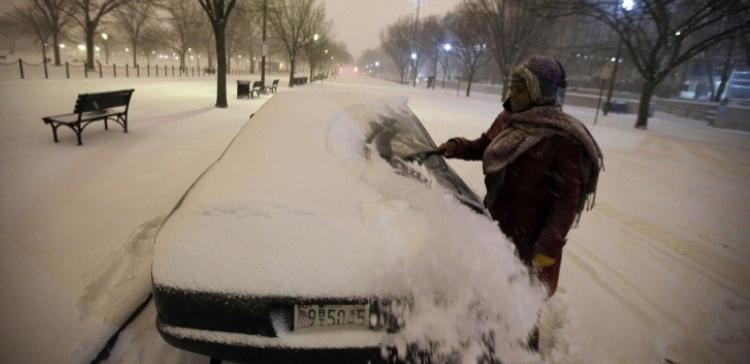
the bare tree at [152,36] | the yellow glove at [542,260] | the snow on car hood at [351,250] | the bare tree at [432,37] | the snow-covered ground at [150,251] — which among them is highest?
the bare tree at [432,37]

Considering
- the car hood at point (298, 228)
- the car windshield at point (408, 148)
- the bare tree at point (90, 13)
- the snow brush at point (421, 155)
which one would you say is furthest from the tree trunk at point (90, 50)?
the car hood at point (298, 228)

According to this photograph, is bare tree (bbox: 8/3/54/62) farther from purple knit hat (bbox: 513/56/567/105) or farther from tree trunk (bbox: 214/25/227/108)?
purple knit hat (bbox: 513/56/567/105)

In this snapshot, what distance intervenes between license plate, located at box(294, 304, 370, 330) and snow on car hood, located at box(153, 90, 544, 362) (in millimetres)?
74

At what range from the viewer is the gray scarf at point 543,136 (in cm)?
209

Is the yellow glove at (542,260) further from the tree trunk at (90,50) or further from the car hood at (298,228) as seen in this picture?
the tree trunk at (90,50)

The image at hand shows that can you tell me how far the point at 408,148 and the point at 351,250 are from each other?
4.58 feet

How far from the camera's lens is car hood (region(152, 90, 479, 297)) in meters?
1.62

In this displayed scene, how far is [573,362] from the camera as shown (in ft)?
8.57

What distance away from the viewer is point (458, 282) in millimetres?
1675

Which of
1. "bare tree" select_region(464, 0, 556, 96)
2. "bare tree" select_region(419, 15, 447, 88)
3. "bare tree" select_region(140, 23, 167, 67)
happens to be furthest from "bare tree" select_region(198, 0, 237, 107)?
"bare tree" select_region(419, 15, 447, 88)

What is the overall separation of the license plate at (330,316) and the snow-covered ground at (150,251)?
3.93 ft

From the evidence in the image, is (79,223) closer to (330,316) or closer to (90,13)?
(330,316)

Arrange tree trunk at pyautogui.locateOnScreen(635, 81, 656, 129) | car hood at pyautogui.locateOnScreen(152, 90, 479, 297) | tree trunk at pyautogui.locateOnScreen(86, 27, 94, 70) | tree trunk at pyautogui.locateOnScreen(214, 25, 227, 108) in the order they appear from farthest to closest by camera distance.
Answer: tree trunk at pyautogui.locateOnScreen(86, 27, 94, 70), tree trunk at pyautogui.locateOnScreen(635, 81, 656, 129), tree trunk at pyautogui.locateOnScreen(214, 25, 227, 108), car hood at pyautogui.locateOnScreen(152, 90, 479, 297)

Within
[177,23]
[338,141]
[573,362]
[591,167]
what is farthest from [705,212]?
[177,23]
